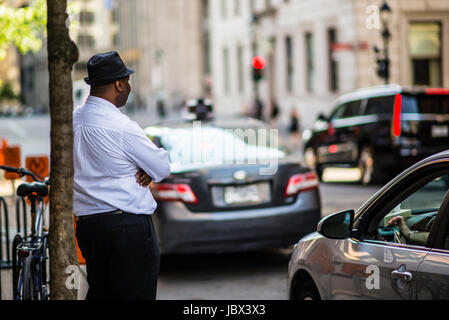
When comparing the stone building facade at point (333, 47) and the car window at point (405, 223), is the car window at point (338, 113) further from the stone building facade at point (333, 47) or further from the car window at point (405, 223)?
the car window at point (405, 223)

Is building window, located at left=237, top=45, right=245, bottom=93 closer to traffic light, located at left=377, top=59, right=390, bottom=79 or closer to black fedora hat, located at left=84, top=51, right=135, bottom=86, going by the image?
traffic light, located at left=377, top=59, right=390, bottom=79

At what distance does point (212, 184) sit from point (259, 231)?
0.63 m

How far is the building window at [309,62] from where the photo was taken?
38875 mm

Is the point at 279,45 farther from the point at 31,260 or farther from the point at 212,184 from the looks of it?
the point at 31,260

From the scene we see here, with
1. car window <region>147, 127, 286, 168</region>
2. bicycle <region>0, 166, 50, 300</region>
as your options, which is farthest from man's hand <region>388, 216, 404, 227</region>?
car window <region>147, 127, 286, 168</region>

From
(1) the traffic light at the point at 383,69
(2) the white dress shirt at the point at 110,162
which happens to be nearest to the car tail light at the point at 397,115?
(1) the traffic light at the point at 383,69

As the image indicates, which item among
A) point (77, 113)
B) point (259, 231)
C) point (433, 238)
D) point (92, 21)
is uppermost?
point (92, 21)

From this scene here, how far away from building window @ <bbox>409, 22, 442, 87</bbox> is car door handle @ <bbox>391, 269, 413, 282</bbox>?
30695mm

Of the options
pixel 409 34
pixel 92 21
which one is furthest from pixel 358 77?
pixel 92 21

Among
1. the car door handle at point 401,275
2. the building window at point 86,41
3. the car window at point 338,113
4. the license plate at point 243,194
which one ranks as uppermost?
the building window at point 86,41

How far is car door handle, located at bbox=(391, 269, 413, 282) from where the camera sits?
3.81 meters

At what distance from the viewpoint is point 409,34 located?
33.8 meters

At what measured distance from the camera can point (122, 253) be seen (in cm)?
444

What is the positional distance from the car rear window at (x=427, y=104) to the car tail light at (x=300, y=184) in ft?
28.1
